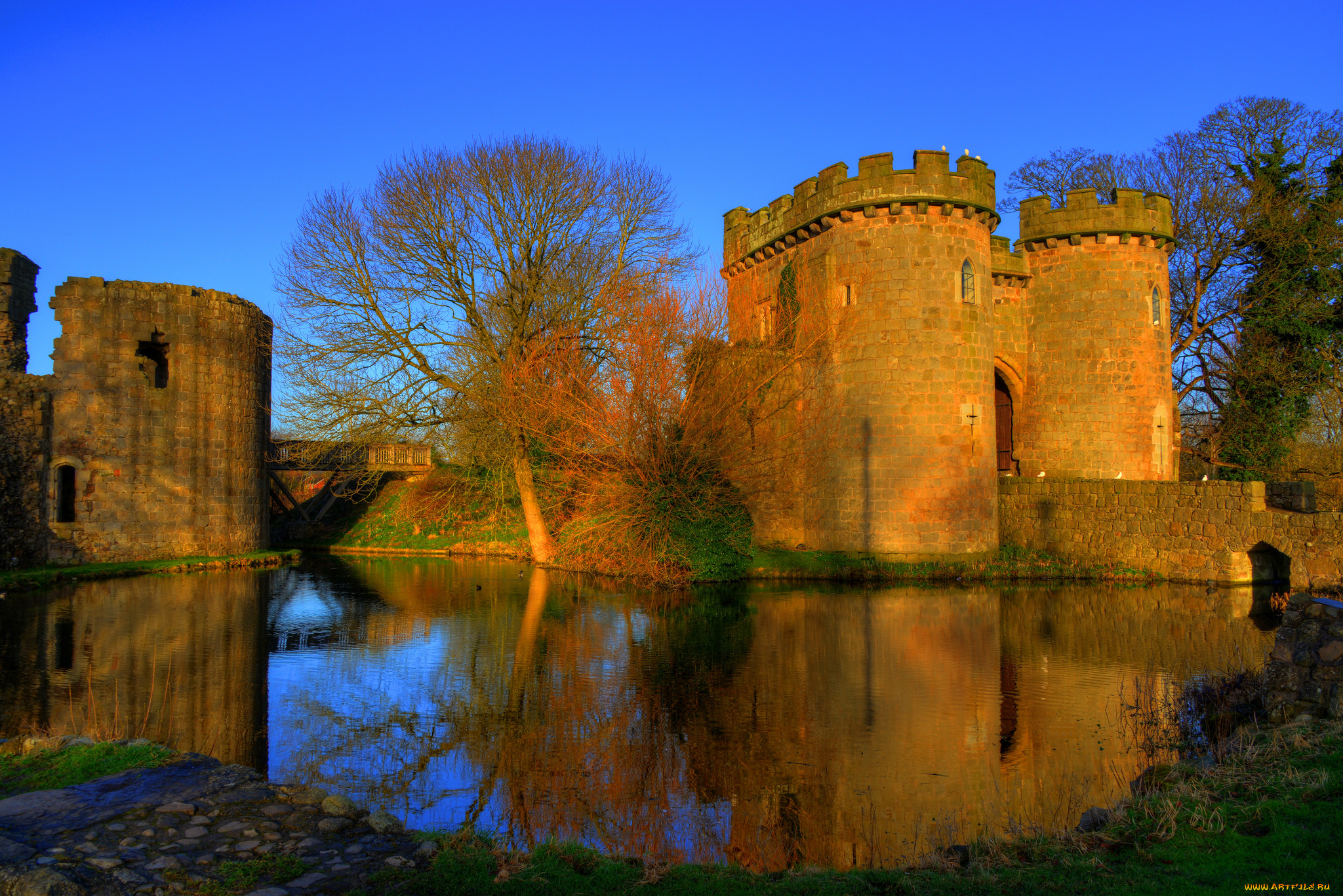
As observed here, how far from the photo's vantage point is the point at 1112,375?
21297 millimetres

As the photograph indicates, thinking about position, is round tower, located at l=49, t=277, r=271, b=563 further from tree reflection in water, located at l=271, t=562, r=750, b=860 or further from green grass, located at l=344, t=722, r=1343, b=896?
green grass, located at l=344, t=722, r=1343, b=896

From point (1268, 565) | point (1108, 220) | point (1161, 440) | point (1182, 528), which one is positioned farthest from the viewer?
point (1161, 440)

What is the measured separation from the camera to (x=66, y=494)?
66.8 feet

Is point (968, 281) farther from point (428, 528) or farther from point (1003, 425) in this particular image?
point (428, 528)

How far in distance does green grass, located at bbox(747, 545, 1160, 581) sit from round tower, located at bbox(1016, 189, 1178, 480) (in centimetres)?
373

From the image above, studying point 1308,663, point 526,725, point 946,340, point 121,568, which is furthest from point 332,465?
point 1308,663

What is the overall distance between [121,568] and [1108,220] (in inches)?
1011

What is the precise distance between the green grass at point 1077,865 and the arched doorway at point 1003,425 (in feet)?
62.3

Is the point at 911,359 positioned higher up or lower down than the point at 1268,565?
higher up

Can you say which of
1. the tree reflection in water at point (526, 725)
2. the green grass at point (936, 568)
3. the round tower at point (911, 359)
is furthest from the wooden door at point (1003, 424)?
the tree reflection in water at point (526, 725)

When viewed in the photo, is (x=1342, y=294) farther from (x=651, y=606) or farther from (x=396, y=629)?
(x=396, y=629)

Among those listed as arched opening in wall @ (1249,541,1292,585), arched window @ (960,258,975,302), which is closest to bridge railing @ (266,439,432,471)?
arched window @ (960,258,975,302)

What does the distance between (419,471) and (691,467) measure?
1640 cm

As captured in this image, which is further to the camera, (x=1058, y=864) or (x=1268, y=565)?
(x=1268, y=565)
